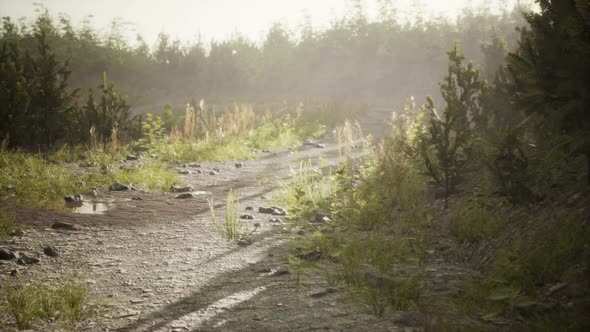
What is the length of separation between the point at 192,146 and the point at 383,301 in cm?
820

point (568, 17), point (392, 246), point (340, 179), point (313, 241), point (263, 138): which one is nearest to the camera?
point (568, 17)

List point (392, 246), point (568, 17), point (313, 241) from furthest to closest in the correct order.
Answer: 1. point (313, 241)
2. point (392, 246)
3. point (568, 17)

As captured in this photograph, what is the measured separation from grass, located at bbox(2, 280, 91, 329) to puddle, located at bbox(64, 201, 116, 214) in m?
2.38

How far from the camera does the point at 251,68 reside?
945 inches

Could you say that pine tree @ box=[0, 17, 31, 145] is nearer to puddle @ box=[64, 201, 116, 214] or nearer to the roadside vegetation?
puddle @ box=[64, 201, 116, 214]

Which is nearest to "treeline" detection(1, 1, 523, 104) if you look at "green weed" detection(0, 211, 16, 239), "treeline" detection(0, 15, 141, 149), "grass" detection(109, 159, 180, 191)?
"treeline" detection(0, 15, 141, 149)

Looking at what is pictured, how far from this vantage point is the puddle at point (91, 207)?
542cm

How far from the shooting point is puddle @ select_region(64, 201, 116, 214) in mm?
5420

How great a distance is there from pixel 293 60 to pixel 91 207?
2021cm

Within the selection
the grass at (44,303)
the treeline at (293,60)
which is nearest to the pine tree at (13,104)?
the grass at (44,303)

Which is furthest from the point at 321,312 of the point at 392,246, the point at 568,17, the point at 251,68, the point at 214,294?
the point at 251,68

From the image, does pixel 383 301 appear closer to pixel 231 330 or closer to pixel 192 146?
pixel 231 330

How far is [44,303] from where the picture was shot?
9.34 ft

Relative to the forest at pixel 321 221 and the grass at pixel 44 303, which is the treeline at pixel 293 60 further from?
the grass at pixel 44 303
